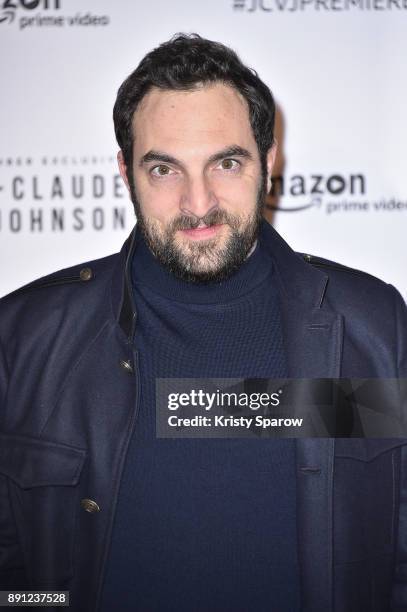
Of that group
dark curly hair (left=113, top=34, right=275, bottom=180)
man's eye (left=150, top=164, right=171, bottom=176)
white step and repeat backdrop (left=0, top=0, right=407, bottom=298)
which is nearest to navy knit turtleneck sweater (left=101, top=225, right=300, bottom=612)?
man's eye (left=150, top=164, right=171, bottom=176)

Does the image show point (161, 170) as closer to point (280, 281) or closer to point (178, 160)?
point (178, 160)

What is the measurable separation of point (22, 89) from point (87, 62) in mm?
185

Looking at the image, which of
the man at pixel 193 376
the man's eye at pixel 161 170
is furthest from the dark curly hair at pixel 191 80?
the man's eye at pixel 161 170

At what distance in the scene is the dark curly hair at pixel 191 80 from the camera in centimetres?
149

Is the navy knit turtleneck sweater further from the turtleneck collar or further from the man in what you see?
the turtleneck collar

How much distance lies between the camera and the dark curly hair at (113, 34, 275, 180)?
4.89 feet

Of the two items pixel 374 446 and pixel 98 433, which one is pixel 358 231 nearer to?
pixel 374 446

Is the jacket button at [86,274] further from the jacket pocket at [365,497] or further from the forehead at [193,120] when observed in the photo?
the jacket pocket at [365,497]

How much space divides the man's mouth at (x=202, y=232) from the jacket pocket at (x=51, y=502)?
0.46 meters

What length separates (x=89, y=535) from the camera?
1.38 metres

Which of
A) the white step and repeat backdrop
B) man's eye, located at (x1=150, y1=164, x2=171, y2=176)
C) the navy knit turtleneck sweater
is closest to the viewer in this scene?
the navy knit turtleneck sweater

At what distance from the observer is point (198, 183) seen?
1.40m

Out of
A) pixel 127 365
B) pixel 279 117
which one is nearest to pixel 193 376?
pixel 127 365

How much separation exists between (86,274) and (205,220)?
0.34m
